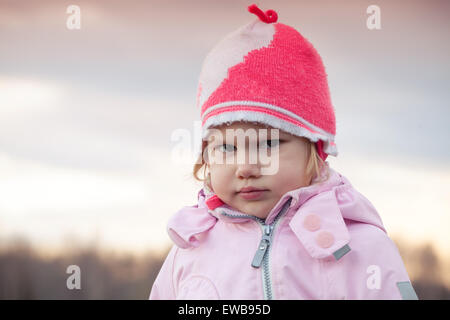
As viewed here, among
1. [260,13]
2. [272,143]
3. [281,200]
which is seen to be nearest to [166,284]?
[281,200]

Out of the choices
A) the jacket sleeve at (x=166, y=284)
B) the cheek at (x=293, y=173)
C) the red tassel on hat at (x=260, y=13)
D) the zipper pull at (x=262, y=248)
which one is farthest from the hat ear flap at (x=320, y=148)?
the jacket sleeve at (x=166, y=284)

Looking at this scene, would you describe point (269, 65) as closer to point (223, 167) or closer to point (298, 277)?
point (223, 167)

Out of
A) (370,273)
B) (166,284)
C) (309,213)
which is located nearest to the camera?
(370,273)

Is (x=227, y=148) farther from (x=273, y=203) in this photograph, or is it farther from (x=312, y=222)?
(x=312, y=222)

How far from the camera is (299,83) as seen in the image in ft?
6.88

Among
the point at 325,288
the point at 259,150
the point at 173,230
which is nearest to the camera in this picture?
the point at 325,288

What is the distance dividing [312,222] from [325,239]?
0.08 metres

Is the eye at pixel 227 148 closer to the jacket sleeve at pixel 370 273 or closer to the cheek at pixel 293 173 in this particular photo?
the cheek at pixel 293 173

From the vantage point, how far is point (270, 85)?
2.06 meters

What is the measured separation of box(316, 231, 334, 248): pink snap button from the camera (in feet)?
6.10

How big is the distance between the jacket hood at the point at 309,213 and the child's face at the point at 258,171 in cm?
4

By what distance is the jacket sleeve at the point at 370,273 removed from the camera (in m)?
1.80
